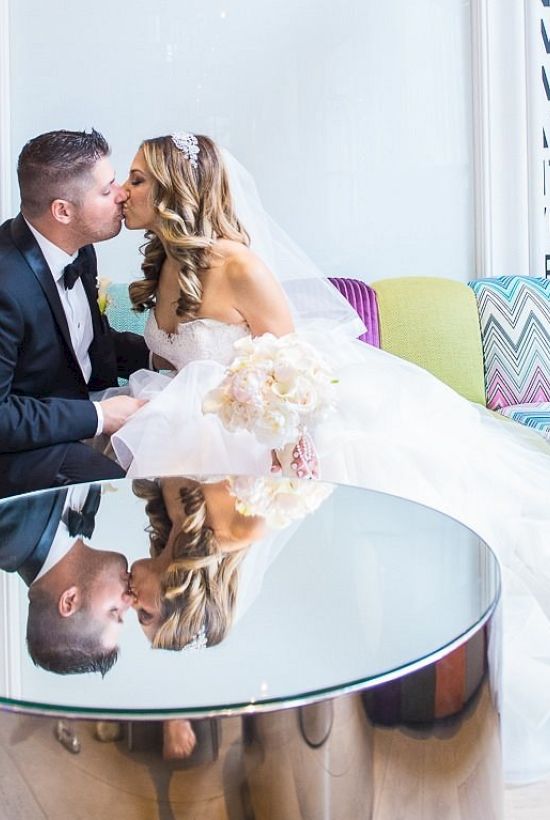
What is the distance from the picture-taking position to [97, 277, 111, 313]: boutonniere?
292cm

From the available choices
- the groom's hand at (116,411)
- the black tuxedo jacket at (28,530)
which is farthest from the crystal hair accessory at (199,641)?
the groom's hand at (116,411)

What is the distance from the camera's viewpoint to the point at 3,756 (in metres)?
1.02

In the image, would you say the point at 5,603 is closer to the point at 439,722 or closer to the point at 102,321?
the point at 439,722

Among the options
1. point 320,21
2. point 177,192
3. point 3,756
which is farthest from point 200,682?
point 320,21

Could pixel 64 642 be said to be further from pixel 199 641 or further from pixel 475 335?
pixel 475 335

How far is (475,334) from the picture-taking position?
11.3 feet

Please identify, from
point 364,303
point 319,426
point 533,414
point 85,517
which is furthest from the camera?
point 364,303

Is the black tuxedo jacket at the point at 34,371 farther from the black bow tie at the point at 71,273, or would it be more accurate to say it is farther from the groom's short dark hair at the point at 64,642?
the groom's short dark hair at the point at 64,642

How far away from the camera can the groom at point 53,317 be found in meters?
2.30

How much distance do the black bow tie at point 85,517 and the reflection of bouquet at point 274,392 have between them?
11.5 inches

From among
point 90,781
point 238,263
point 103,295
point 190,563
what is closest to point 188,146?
point 238,263

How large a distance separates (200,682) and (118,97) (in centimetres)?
280

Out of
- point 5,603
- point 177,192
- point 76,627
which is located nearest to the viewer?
point 76,627

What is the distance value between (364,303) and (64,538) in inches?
71.9
